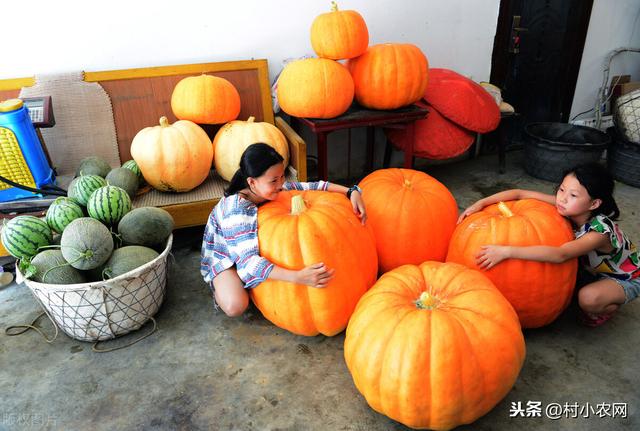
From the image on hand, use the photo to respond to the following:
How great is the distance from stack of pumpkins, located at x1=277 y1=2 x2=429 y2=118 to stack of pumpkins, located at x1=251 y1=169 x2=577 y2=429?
750 mm

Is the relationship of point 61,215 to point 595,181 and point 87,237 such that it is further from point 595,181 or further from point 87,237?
point 595,181

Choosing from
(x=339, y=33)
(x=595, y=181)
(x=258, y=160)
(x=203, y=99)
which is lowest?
(x=595, y=181)

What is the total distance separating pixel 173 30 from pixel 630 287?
316cm

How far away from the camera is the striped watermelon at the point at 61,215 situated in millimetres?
2211

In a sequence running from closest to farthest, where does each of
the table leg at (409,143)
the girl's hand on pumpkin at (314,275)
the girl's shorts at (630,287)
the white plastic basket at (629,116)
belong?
the girl's hand on pumpkin at (314,275), the girl's shorts at (630,287), the table leg at (409,143), the white plastic basket at (629,116)

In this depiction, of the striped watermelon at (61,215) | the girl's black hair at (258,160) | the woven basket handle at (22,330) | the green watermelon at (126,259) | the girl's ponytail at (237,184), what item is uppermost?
the girl's black hair at (258,160)

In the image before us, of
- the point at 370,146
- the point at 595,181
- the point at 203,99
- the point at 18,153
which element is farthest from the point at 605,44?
the point at 18,153

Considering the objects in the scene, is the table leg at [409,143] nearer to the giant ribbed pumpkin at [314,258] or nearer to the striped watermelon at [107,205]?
the giant ribbed pumpkin at [314,258]

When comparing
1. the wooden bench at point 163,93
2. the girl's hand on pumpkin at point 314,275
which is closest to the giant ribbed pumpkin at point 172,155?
the wooden bench at point 163,93

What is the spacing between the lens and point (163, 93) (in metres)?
3.14

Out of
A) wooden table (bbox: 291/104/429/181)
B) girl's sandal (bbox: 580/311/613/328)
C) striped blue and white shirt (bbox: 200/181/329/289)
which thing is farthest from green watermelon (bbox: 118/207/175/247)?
girl's sandal (bbox: 580/311/613/328)

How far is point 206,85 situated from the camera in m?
2.94

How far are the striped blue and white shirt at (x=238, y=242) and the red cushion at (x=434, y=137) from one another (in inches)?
71.4

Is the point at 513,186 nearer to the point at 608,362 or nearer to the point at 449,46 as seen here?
the point at 449,46
